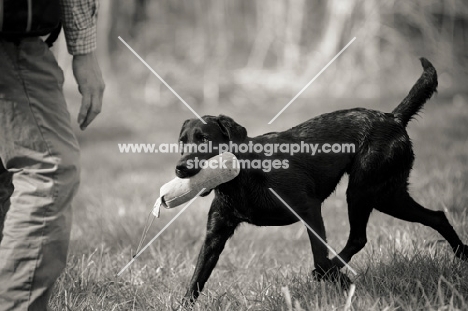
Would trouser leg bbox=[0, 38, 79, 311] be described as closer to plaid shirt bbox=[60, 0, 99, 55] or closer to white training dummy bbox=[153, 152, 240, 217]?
plaid shirt bbox=[60, 0, 99, 55]

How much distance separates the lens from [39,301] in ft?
7.34

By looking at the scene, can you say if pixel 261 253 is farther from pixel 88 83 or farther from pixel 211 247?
pixel 88 83

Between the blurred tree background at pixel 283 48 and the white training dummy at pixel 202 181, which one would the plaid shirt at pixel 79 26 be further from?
the blurred tree background at pixel 283 48

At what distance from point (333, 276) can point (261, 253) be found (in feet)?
4.00

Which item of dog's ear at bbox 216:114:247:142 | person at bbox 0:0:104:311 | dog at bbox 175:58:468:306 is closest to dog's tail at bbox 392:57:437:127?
dog at bbox 175:58:468:306

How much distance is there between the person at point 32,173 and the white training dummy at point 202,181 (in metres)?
0.84

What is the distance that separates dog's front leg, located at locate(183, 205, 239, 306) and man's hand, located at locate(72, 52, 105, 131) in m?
0.97

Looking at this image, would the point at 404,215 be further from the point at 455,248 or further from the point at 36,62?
the point at 36,62

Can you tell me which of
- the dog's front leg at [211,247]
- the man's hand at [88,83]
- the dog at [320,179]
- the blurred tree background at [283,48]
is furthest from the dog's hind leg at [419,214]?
the blurred tree background at [283,48]

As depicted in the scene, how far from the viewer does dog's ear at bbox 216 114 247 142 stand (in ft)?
10.9

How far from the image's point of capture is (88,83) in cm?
263

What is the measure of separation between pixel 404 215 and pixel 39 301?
2095 mm

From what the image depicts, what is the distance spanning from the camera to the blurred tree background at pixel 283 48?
42.6 ft

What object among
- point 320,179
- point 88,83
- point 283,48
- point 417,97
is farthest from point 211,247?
point 283,48
